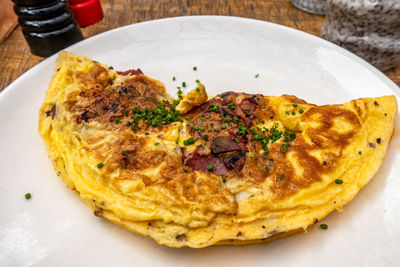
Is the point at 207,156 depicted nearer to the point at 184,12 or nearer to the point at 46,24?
the point at 46,24

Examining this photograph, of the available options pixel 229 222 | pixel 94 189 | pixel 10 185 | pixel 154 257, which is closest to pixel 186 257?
pixel 154 257

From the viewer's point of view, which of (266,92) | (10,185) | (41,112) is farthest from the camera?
(266,92)

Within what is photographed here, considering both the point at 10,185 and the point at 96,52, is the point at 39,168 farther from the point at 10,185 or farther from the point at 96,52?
the point at 96,52

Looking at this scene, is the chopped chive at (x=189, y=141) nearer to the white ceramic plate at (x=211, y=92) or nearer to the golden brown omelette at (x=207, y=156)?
the golden brown omelette at (x=207, y=156)

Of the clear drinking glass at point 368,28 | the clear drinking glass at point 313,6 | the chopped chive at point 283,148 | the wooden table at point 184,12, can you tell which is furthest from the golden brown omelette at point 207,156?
the clear drinking glass at point 313,6

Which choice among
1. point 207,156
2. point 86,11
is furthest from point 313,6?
point 207,156

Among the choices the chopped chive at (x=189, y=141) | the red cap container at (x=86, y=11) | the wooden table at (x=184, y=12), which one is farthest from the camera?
the wooden table at (x=184, y=12)
